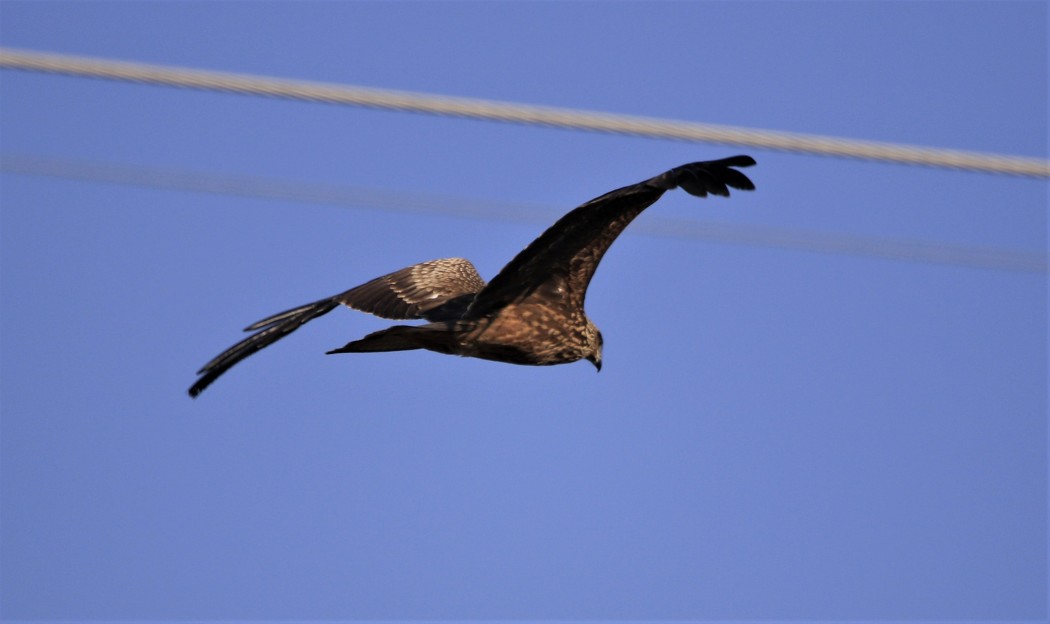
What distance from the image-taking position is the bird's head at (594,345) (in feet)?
33.3

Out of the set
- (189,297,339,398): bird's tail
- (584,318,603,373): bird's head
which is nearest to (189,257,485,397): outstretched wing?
(189,297,339,398): bird's tail

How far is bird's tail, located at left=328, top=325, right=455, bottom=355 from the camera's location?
30.2 ft

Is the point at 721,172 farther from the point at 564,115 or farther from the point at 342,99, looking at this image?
the point at 342,99

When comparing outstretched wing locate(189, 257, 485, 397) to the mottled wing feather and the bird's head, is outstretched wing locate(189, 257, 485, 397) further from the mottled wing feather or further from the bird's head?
the bird's head

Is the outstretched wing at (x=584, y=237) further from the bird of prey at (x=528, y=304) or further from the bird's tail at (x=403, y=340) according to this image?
the bird's tail at (x=403, y=340)

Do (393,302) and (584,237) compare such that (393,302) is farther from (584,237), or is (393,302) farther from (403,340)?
(584,237)

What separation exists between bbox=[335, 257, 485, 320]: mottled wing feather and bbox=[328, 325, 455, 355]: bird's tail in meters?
0.29

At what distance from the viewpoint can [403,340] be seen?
9375 millimetres

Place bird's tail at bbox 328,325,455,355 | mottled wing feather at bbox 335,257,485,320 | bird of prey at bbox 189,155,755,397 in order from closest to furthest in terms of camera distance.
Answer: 1. bird of prey at bbox 189,155,755,397
2. bird's tail at bbox 328,325,455,355
3. mottled wing feather at bbox 335,257,485,320

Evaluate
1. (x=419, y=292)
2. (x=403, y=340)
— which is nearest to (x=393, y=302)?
(x=419, y=292)

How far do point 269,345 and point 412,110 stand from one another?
6.22 ft

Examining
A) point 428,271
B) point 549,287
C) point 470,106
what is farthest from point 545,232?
point 428,271

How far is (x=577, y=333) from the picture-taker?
9977mm

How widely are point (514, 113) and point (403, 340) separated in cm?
168
